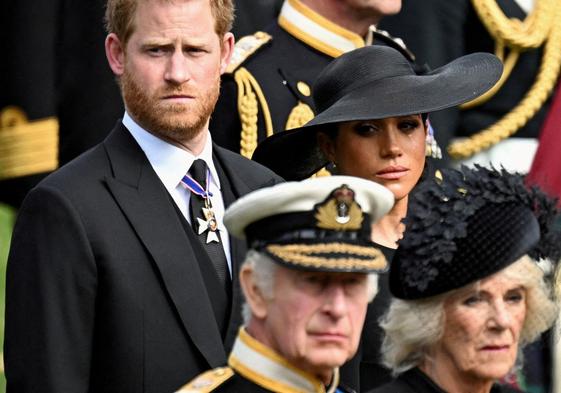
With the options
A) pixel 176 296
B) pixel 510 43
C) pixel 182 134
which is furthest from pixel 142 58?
pixel 510 43

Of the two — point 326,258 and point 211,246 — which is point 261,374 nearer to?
point 326,258

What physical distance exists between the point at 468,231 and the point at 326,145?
141cm

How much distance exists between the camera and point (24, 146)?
7.18 m

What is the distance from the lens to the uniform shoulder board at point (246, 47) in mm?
7223

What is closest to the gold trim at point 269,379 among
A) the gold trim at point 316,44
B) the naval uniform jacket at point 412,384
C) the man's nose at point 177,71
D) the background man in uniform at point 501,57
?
the naval uniform jacket at point 412,384

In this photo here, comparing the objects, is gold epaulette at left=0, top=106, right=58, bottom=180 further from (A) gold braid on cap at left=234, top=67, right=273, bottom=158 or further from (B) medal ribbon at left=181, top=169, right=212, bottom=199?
(B) medal ribbon at left=181, top=169, right=212, bottom=199

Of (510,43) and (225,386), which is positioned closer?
(225,386)

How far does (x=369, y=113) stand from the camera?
21.2 feet

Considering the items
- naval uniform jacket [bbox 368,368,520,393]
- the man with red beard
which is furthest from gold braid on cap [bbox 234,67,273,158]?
naval uniform jacket [bbox 368,368,520,393]

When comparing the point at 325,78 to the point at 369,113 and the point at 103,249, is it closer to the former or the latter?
the point at 369,113

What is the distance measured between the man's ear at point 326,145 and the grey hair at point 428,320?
1221 mm

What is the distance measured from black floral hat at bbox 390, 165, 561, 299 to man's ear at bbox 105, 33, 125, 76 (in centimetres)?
105

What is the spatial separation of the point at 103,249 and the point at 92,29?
177cm

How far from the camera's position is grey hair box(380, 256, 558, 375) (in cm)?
534
